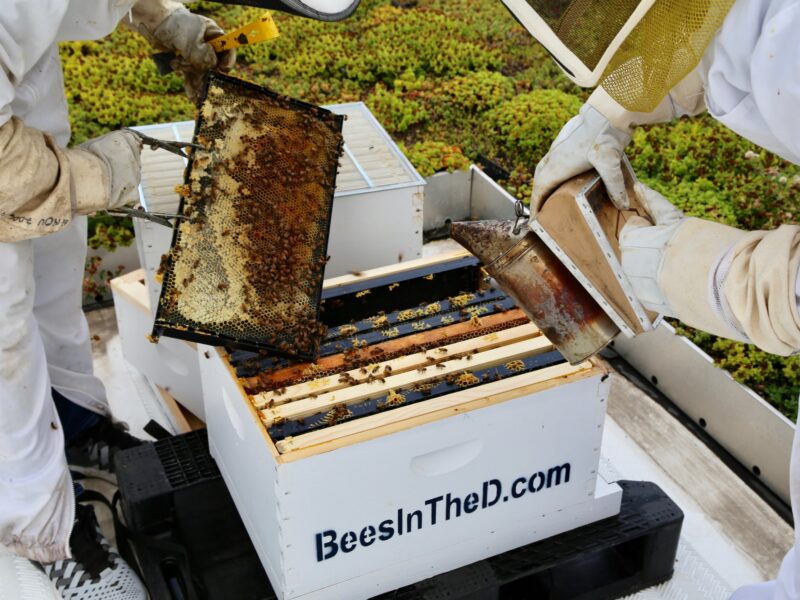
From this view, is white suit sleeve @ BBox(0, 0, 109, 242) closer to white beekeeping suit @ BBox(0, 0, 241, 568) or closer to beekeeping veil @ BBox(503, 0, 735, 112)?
white beekeeping suit @ BBox(0, 0, 241, 568)

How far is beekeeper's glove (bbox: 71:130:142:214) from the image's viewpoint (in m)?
2.34

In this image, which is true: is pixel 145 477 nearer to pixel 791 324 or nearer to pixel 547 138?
pixel 791 324

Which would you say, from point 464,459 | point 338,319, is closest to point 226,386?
point 338,319

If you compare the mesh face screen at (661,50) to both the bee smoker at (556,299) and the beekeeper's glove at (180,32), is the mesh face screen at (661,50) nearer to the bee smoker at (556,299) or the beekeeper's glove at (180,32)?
the bee smoker at (556,299)

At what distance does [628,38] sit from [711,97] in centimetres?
29

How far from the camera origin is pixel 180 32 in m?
2.95

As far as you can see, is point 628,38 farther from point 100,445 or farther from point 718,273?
point 100,445

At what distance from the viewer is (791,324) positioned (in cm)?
169

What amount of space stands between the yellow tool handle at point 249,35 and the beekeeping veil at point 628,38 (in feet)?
3.55

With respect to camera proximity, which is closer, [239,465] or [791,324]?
[791,324]

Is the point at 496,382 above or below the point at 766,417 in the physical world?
above

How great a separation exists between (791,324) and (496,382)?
2.58 ft

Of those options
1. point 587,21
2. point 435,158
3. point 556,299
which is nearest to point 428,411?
point 556,299

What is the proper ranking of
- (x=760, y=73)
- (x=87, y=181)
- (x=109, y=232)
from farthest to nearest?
(x=109, y=232), (x=87, y=181), (x=760, y=73)
